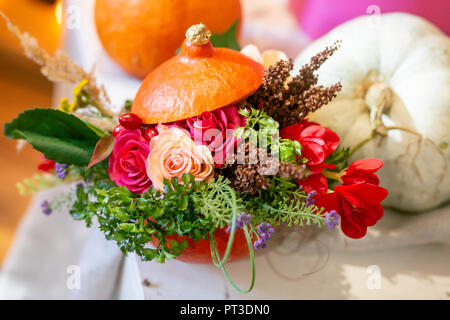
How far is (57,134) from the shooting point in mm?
647

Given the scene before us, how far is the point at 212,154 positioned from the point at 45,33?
178 cm

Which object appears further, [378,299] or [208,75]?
[378,299]

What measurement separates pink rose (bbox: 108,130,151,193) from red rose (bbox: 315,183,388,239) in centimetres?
28

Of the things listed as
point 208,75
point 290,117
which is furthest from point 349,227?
point 208,75

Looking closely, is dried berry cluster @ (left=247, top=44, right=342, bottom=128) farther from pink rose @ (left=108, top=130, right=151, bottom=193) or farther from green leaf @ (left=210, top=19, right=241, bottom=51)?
green leaf @ (left=210, top=19, right=241, bottom=51)

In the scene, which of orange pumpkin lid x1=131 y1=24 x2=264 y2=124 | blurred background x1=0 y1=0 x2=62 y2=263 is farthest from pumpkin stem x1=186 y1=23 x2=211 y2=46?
blurred background x1=0 y1=0 x2=62 y2=263

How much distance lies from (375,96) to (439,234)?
0.32 meters

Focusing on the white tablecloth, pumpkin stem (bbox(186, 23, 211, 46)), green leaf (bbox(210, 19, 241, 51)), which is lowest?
the white tablecloth

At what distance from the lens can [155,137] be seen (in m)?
0.56

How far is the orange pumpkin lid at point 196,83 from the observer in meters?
0.56

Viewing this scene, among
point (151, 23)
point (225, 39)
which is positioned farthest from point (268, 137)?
point (151, 23)

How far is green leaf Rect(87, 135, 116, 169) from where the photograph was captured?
0.60 metres

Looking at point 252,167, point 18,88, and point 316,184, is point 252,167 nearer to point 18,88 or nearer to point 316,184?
point 316,184
